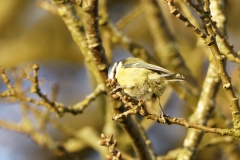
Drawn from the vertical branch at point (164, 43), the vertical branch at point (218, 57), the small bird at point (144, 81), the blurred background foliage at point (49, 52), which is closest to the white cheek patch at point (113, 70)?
the small bird at point (144, 81)

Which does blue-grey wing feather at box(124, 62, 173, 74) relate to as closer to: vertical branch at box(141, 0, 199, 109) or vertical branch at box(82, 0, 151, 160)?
vertical branch at box(82, 0, 151, 160)

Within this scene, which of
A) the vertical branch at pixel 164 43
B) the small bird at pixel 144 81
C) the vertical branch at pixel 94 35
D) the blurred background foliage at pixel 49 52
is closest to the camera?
the vertical branch at pixel 94 35

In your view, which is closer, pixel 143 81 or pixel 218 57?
pixel 218 57

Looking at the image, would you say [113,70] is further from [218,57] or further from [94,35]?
[218,57]

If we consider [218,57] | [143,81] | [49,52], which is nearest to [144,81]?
[143,81]

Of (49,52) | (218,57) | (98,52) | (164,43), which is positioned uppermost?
(49,52)

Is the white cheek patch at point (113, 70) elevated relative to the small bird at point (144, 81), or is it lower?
elevated

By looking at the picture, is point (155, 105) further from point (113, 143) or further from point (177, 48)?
point (113, 143)

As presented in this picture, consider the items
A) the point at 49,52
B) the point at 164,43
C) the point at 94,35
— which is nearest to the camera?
the point at 94,35

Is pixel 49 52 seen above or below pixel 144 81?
above

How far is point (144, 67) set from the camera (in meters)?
1.50

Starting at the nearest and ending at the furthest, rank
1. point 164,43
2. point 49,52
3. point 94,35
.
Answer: point 94,35 → point 164,43 → point 49,52

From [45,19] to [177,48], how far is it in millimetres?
2039

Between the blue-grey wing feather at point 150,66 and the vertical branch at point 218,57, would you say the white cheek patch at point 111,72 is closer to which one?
the blue-grey wing feather at point 150,66
